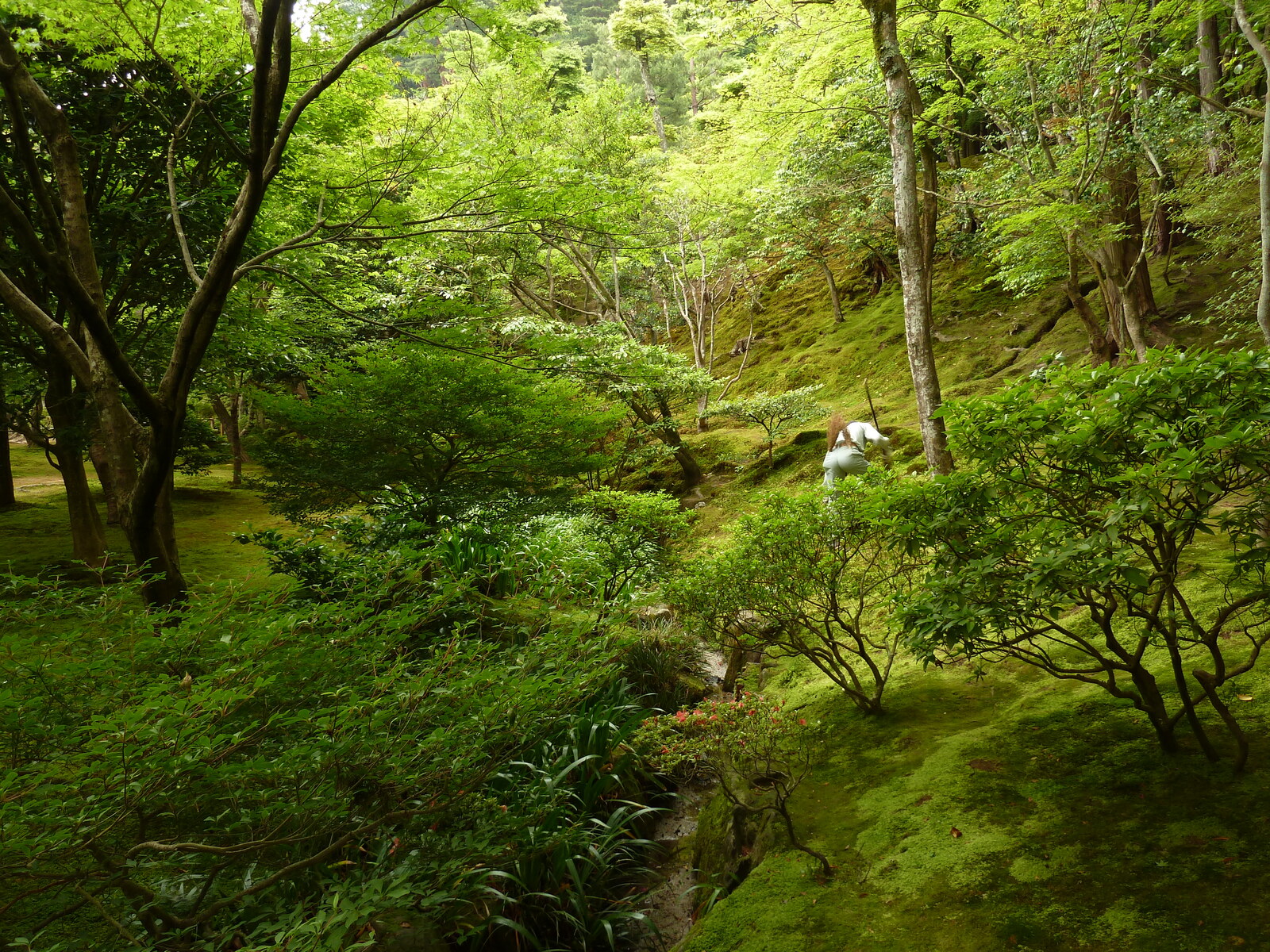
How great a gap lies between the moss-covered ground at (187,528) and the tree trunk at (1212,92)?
11.6m

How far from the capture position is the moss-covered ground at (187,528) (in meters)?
8.47

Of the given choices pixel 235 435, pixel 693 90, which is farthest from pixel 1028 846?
pixel 693 90

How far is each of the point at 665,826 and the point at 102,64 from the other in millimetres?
6675

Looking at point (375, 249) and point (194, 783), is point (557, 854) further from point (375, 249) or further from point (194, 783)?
point (375, 249)

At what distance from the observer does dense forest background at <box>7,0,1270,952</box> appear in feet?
7.20

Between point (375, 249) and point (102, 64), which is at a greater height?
point (102, 64)

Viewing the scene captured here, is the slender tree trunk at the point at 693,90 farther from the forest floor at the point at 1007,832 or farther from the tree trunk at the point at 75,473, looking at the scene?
the forest floor at the point at 1007,832

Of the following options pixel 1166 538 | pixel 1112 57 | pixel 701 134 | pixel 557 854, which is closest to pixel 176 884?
pixel 557 854

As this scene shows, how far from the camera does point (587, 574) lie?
5.77 metres

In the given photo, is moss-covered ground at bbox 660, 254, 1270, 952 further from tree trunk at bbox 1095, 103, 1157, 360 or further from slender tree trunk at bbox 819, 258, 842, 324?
slender tree trunk at bbox 819, 258, 842, 324

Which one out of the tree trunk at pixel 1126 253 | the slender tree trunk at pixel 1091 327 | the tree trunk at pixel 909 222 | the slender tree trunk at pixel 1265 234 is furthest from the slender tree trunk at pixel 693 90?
the slender tree trunk at pixel 1265 234

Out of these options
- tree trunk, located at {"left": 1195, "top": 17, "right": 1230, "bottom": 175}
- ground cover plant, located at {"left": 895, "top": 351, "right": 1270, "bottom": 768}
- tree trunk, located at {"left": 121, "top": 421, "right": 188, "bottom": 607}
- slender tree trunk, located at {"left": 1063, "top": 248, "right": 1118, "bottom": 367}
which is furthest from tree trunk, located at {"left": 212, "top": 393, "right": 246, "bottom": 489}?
tree trunk, located at {"left": 1195, "top": 17, "right": 1230, "bottom": 175}

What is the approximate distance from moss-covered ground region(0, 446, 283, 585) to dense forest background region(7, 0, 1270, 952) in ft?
0.60

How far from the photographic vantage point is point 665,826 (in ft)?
15.7
